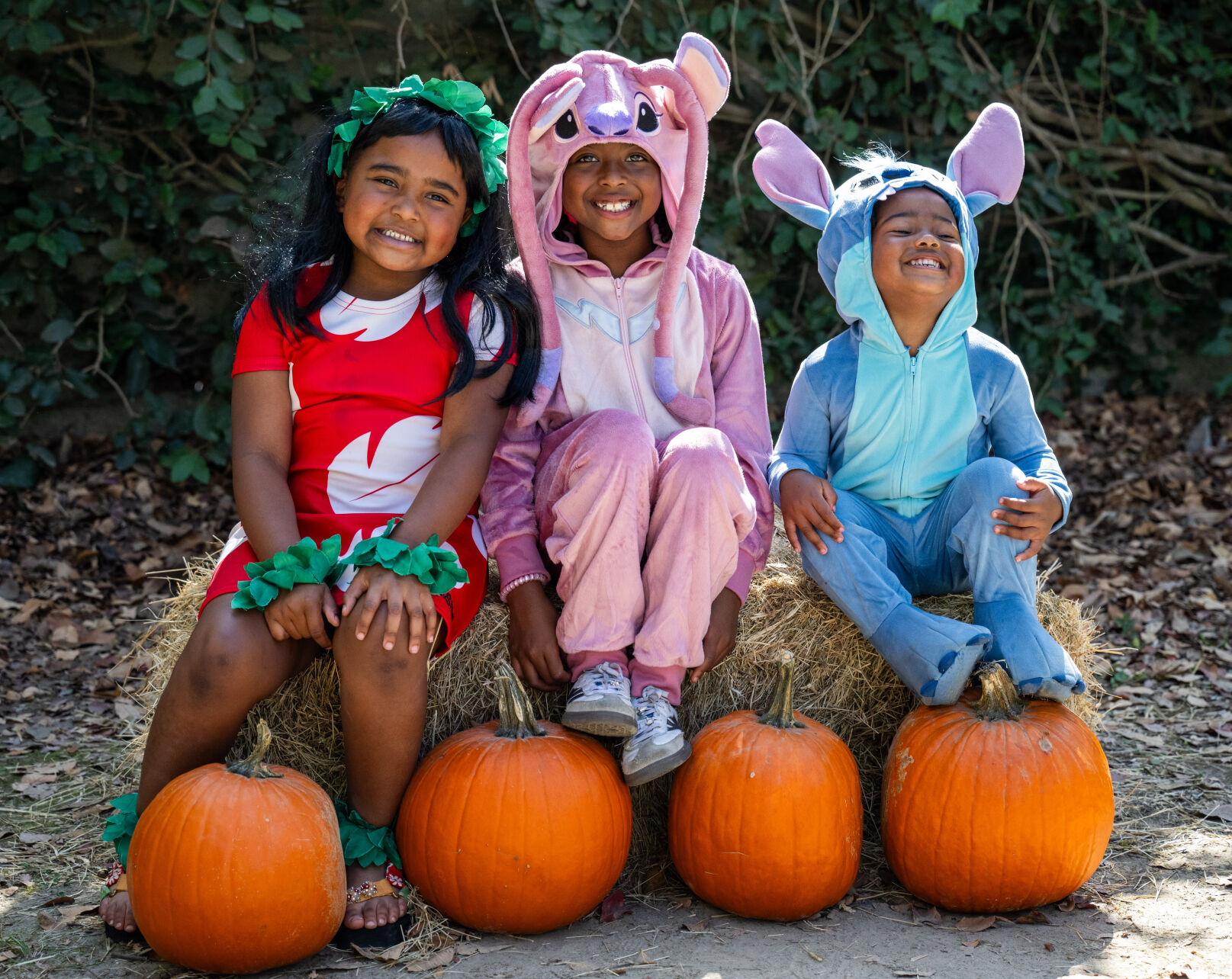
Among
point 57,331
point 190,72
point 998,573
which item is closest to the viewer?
point 998,573

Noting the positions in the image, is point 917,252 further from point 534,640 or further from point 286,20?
point 286,20

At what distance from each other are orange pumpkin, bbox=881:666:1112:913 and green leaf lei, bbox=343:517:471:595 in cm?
107

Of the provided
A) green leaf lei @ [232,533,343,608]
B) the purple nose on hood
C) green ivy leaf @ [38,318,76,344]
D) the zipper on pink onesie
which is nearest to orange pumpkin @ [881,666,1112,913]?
the zipper on pink onesie

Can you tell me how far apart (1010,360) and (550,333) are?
1.17 meters

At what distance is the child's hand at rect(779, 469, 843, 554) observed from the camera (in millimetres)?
2787

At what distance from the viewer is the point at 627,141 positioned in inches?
113

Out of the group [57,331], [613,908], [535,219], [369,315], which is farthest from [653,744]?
[57,331]

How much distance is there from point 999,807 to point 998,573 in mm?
547

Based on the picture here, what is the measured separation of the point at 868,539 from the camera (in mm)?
2822

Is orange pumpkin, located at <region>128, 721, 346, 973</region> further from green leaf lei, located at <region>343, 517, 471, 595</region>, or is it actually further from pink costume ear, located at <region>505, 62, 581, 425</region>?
pink costume ear, located at <region>505, 62, 581, 425</region>

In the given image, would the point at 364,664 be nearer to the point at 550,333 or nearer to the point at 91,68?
the point at 550,333

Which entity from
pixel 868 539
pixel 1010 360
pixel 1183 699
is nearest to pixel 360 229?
pixel 868 539

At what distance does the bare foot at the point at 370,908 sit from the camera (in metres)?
2.34

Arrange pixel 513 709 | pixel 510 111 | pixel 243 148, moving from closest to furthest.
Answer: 1. pixel 513 709
2. pixel 243 148
3. pixel 510 111
